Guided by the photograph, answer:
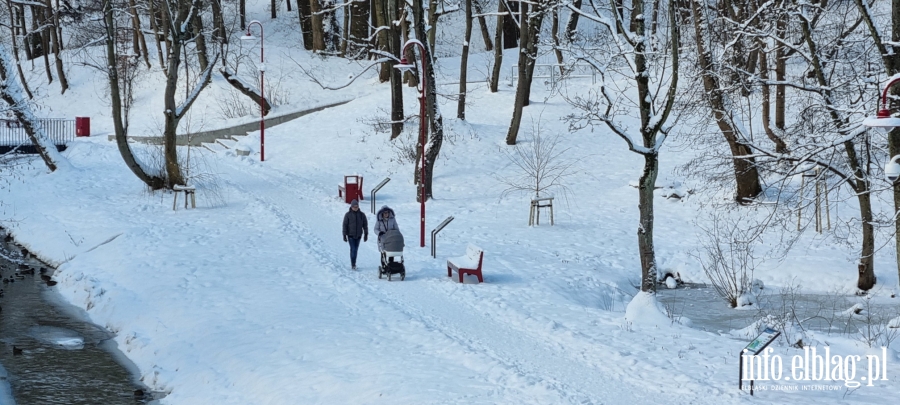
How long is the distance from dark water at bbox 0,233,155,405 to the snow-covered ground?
38cm

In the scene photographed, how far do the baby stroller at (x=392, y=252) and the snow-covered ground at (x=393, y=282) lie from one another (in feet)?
1.00

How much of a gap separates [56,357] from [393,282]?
604 cm

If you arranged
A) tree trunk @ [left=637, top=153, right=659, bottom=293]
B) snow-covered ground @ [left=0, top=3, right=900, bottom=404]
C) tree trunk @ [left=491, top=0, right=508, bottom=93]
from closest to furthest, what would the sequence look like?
snow-covered ground @ [left=0, top=3, right=900, bottom=404] → tree trunk @ [left=637, top=153, right=659, bottom=293] → tree trunk @ [left=491, top=0, right=508, bottom=93]

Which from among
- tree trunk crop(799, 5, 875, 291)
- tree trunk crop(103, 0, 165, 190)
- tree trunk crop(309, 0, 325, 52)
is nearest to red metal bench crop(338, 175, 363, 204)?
tree trunk crop(103, 0, 165, 190)

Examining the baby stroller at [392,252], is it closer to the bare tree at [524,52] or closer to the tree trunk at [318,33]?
the bare tree at [524,52]

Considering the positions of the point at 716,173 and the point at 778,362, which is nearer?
the point at 778,362

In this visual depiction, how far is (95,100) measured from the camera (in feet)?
150

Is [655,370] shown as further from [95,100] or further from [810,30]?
[95,100]

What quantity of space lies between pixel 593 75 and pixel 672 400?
87.0ft

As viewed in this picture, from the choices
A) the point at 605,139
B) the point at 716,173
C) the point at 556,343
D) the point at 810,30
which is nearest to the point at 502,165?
the point at 605,139

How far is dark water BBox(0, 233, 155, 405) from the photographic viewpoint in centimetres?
1323

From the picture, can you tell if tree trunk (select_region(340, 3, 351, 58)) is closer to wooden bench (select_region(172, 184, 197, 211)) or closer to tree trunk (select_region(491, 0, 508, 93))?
tree trunk (select_region(491, 0, 508, 93))

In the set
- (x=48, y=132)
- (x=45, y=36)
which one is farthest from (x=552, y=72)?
(x=45, y=36)

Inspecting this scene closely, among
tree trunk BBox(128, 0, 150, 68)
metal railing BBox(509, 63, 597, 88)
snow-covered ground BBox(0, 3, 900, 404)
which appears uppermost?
tree trunk BBox(128, 0, 150, 68)
